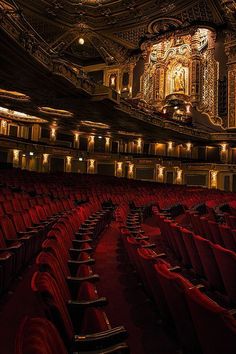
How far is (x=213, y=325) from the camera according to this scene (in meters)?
0.82

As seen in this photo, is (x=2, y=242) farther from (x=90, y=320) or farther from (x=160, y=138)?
(x=160, y=138)

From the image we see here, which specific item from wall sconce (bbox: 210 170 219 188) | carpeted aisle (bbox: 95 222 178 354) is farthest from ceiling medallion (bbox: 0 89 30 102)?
wall sconce (bbox: 210 170 219 188)

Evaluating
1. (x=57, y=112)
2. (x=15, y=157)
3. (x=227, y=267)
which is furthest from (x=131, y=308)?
(x=15, y=157)

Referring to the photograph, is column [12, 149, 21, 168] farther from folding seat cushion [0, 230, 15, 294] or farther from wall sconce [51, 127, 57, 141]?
folding seat cushion [0, 230, 15, 294]

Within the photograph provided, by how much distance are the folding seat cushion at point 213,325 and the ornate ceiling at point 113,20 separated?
418 inches

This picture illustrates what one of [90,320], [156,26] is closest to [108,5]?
[156,26]

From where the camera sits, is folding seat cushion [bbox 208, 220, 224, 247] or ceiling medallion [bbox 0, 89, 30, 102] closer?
folding seat cushion [bbox 208, 220, 224, 247]

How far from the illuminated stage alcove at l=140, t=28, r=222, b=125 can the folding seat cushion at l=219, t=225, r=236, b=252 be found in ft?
34.2

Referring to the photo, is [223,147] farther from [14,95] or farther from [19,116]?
[14,95]

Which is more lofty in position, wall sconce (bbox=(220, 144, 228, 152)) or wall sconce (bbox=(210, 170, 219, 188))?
wall sconce (bbox=(220, 144, 228, 152))

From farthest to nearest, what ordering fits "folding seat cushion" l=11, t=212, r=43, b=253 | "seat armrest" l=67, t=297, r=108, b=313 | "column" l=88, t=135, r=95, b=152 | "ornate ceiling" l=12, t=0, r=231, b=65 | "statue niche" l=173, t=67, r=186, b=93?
1. "column" l=88, t=135, r=95, b=152
2. "statue niche" l=173, t=67, r=186, b=93
3. "ornate ceiling" l=12, t=0, r=231, b=65
4. "folding seat cushion" l=11, t=212, r=43, b=253
5. "seat armrest" l=67, t=297, r=108, b=313

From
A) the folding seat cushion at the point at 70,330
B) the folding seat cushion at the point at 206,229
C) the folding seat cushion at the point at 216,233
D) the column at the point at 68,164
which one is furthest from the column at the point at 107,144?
the folding seat cushion at the point at 70,330

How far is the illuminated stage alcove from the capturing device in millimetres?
12109

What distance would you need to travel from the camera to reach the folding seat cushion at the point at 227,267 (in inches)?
57.8
